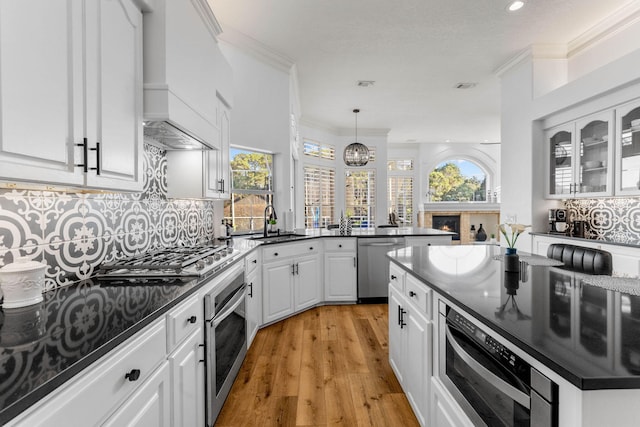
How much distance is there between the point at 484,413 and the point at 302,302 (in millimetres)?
2782

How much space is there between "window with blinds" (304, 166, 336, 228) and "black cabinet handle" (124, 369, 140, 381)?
5.89 m

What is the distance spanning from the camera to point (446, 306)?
139cm

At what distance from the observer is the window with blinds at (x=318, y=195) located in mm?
6980

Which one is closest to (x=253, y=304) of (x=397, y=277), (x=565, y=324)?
(x=397, y=277)

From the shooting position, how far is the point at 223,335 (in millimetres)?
1938

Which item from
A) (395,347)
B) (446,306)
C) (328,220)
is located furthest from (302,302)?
(328,220)

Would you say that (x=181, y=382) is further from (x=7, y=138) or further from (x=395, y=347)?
(x=395, y=347)

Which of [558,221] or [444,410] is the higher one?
[558,221]

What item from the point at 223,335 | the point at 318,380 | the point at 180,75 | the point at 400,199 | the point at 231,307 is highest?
the point at 180,75

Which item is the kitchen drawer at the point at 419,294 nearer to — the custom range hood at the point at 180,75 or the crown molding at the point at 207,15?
the custom range hood at the point at 180,75

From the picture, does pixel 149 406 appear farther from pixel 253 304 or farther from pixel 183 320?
pixel 253 304

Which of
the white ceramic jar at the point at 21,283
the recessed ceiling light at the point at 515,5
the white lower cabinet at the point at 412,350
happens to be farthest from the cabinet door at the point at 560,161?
the white ceramic jar at the point at 21,283

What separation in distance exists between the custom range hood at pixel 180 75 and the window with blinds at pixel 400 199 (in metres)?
7.67

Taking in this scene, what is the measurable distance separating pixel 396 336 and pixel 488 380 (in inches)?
50.4
